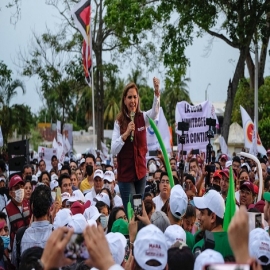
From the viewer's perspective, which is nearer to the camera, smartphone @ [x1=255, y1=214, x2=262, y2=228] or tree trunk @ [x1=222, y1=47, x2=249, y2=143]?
smartphone @ [x1=255, y1=214, x2=262, y2=228]

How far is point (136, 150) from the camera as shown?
28.4 feet

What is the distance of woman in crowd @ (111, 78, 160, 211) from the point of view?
8.38 m

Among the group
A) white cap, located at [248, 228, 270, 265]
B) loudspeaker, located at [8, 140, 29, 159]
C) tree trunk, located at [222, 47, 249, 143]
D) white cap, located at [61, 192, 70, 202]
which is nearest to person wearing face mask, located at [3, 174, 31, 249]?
white cap, located at [61, 192, 70, 202]

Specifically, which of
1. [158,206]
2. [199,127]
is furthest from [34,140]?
[158,206]

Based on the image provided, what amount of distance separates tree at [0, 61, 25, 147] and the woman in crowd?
30265 mm

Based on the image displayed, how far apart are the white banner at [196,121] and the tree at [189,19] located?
6.92m

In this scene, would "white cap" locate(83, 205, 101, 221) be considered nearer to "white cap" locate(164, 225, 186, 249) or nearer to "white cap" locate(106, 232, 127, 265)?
"white cap" locate(164, 225, 186, 249)

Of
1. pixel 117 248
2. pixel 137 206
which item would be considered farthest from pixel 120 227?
pixel 117 248

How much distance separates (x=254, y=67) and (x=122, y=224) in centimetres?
2016

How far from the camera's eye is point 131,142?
8.62 m

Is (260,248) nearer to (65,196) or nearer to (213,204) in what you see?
(213,204)

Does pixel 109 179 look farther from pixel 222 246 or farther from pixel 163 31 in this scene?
pixel 163 31

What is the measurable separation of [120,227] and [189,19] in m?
17.0

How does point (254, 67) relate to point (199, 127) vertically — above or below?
above
